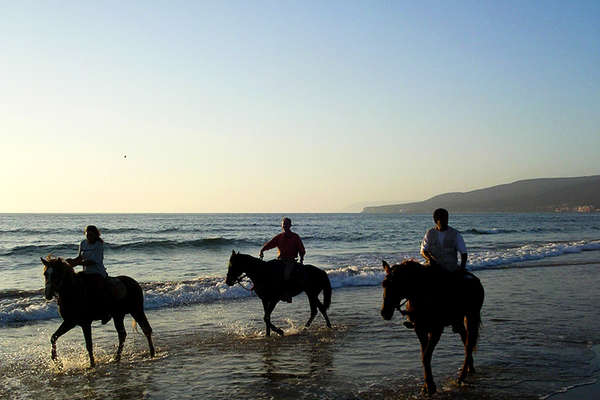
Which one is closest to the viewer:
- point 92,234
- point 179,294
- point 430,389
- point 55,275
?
point 430,389

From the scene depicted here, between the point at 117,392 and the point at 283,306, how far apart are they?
769 cm

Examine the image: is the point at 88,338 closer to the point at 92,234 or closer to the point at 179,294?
the point at 92,234

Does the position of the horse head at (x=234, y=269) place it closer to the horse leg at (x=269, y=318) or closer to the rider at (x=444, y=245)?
the horse leg at (x=269, y=318)

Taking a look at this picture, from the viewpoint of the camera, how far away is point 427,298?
670 cm

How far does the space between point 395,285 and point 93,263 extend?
17.4 ft

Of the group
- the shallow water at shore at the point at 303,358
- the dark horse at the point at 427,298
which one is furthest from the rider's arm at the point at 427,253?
the shallow water at shore at the point at 303,358

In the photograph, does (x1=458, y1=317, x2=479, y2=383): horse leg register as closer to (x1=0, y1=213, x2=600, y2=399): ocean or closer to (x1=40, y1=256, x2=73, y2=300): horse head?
(x1=0, y1=213, x2=600, y2=399): ocean

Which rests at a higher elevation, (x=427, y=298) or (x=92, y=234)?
(x=92, y=234)

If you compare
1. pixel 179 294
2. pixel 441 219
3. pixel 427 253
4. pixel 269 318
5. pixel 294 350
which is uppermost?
pixel 441 219

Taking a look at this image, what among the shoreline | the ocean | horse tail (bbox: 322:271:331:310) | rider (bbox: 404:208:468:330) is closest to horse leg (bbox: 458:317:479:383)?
the ocean

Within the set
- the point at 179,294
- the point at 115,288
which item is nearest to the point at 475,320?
the point at 115,288

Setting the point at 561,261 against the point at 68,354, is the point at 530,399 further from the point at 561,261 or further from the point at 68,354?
the point at 561,261

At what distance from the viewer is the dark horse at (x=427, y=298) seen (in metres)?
6.52

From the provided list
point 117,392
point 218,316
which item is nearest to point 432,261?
point 117,392
